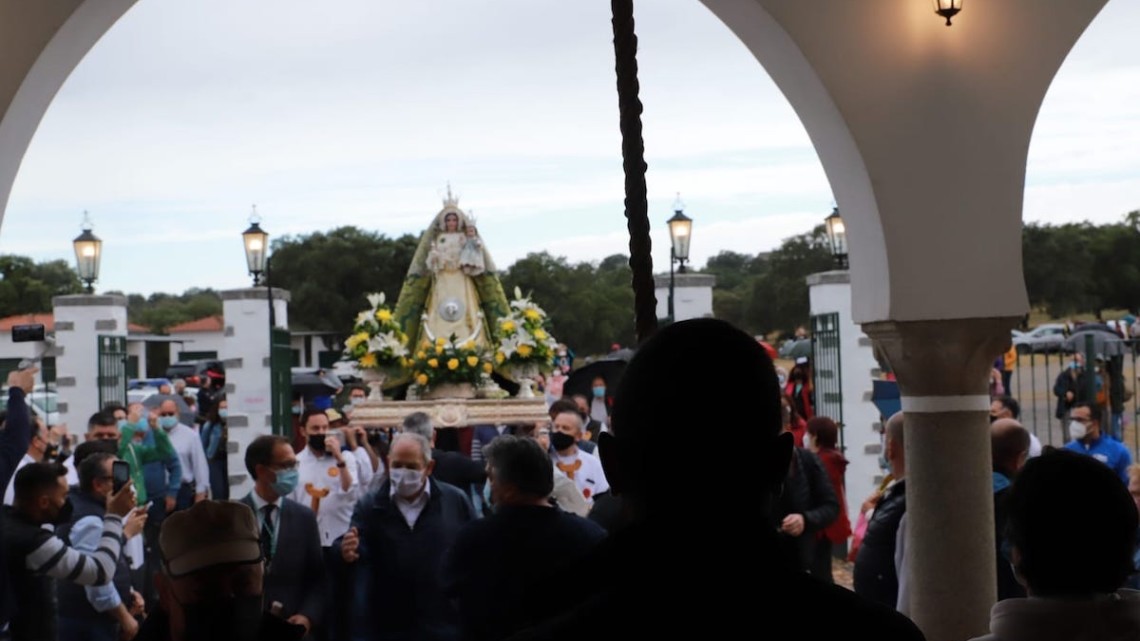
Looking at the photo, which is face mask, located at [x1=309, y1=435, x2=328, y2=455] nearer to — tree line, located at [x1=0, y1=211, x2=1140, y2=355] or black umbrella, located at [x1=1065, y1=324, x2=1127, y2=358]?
black umbrella, located at [x1=1065, y1=324, x2=1127, y2=358]

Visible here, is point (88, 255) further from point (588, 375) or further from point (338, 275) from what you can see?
point (338, 275)

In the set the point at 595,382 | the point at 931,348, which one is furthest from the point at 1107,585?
the point at 595,382

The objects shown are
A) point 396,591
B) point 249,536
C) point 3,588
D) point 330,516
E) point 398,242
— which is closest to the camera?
point 249,536

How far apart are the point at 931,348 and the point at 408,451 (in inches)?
87.8

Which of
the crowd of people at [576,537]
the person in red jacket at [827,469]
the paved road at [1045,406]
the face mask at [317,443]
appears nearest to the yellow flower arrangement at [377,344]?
the crowd of people at [576,537]

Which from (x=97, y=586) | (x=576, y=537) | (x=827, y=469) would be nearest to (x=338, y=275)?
(x=827, y=469)

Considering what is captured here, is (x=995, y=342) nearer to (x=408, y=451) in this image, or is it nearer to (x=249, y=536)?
(x=408, y=451)

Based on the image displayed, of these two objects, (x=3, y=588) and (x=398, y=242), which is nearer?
(x=3, y=588)

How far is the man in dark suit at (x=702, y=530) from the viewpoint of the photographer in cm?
150

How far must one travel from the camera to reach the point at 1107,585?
2.63 m

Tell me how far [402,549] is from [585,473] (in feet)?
7.53

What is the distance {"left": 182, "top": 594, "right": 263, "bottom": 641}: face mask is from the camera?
9.36ft

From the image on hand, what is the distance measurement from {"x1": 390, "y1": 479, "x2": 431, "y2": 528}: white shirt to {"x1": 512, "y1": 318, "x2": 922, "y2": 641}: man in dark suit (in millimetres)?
4783

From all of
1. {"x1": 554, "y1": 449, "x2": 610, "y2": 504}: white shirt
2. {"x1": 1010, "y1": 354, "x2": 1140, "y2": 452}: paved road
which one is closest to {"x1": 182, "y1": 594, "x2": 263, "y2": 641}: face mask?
{"x1": 554, "y1": 449, "x2": 610, "y2": 504}: white shirt
